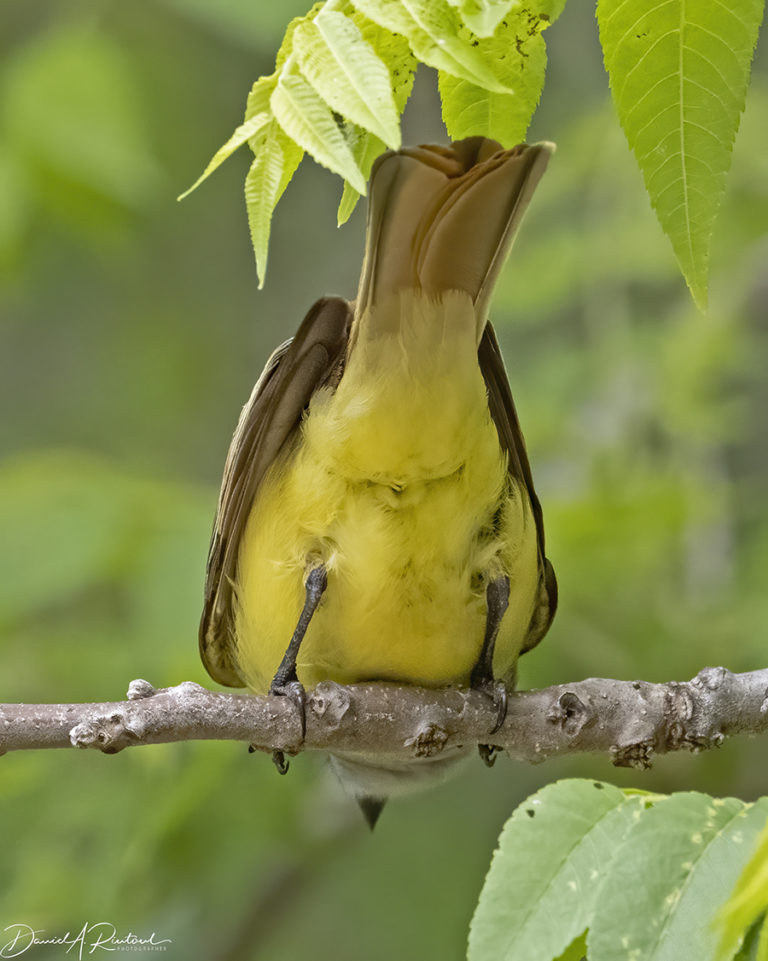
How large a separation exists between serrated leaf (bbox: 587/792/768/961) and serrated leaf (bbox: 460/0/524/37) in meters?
1.29

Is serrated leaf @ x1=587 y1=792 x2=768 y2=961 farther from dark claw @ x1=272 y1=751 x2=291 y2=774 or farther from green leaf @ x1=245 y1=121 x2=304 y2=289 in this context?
dark claw @ x1=272 y1=751 x2=291 y2=774

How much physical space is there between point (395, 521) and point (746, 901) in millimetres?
1802

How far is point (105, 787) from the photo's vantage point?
4.39 meters

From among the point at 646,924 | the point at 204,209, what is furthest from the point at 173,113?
the point at 646,924

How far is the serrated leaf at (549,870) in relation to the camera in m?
1.95

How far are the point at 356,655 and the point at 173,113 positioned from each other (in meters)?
5.14

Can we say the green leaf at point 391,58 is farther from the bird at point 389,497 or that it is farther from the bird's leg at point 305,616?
the bird's leg at point 305,616

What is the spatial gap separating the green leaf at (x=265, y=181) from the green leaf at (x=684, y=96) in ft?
1.74

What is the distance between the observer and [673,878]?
1.87 meters

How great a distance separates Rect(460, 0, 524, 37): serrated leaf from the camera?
1.57 meters

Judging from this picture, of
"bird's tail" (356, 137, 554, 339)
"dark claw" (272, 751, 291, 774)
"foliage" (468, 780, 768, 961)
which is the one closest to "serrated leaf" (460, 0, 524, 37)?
"bird's tail" (356, 137, 554, 339)

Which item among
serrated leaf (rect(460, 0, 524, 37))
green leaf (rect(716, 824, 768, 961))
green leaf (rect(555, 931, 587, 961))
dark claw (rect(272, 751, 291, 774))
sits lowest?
dark claw (rect(272, 751, 291, 774))

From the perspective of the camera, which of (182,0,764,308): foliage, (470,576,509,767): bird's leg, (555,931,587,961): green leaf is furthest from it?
(470,576,509,767): bird's leg

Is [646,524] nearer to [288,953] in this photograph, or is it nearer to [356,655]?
[356,655]
